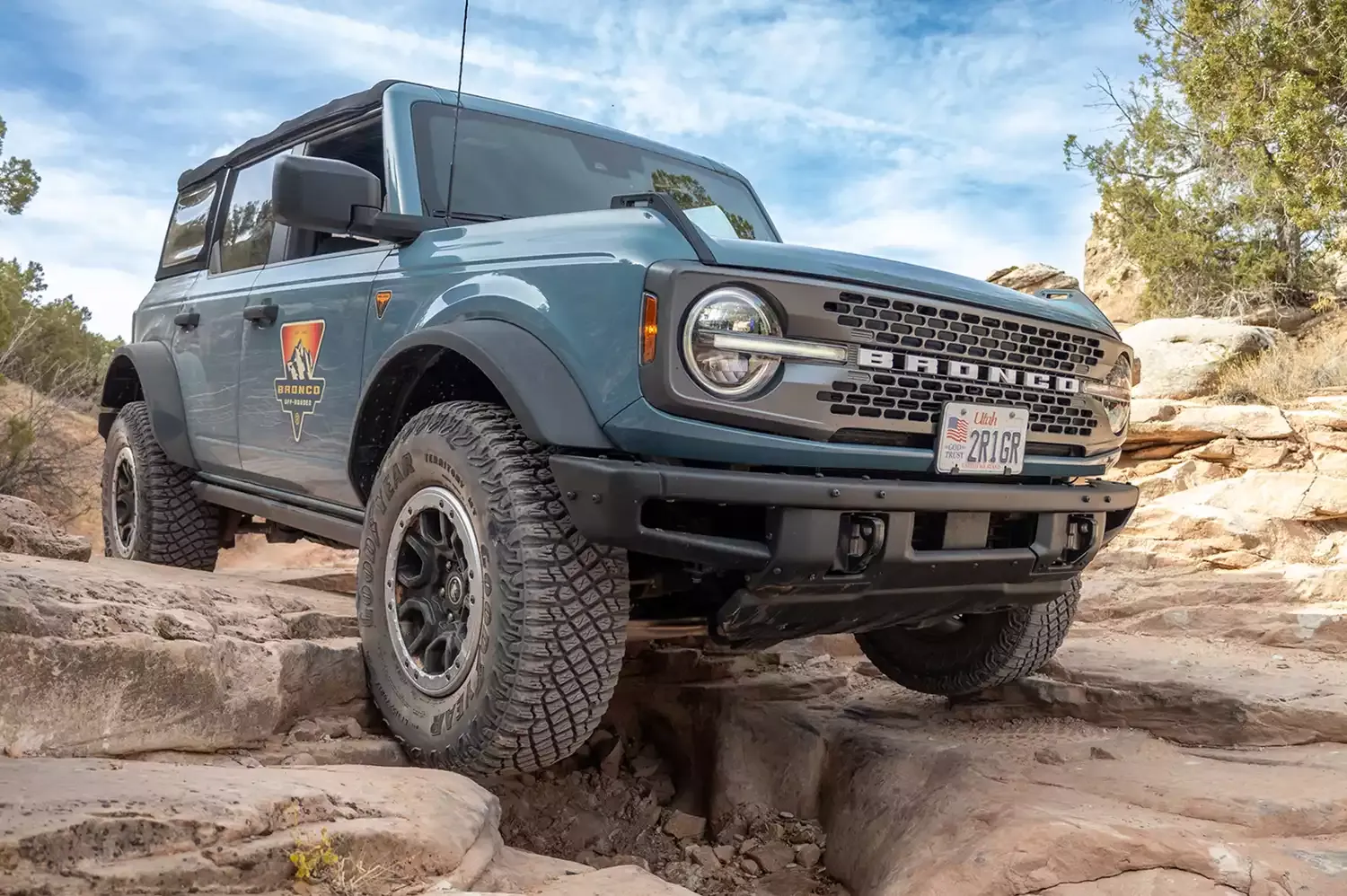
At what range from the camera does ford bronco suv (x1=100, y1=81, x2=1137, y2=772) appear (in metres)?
2.37

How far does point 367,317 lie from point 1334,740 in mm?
3361

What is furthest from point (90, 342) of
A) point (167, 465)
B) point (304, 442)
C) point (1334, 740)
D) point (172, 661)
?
point (1334, 740)

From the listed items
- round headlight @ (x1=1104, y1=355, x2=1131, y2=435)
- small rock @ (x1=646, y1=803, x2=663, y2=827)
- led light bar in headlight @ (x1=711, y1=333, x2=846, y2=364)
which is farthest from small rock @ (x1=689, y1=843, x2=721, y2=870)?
round headlight @ (x1=1104, y1=355, x2=1131, y2=435)

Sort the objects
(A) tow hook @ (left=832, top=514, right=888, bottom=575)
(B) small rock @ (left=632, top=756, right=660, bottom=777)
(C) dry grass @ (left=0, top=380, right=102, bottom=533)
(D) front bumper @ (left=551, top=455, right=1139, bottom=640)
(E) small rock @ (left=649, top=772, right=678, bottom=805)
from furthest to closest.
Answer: (C) dry grass @ (left=0, top=380, right=102, bottom=533)
(B) small rock @ (left=632, top=756, right=660, bottom=777)
(E) small rock @ (left=649, top=772, right=678, bottom=805)
(A) tow hook @ (left=832, top=514, right=888, bottom=575)
(D) front bumper @ (left=551, top=455, right=1139, bottom=640)

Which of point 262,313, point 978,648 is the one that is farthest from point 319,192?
point 978,648

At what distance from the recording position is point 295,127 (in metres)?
4.37

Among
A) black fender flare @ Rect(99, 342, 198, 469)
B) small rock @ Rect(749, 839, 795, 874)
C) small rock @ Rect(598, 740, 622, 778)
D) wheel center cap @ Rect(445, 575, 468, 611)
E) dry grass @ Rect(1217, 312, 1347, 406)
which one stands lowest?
small rock @ Rect(749, 839, 795, 874)

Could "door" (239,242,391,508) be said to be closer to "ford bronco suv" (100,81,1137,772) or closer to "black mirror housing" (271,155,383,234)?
"ford bronco suv" (100,81,1137,772)

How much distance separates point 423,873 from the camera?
208 cm

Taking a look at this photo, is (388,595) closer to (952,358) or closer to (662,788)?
(662,788)

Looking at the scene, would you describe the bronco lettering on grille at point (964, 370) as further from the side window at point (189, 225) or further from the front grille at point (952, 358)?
the side window at point (189, 225)

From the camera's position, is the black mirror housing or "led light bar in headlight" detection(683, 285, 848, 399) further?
the black mirror housing

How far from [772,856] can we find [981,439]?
4.66ft

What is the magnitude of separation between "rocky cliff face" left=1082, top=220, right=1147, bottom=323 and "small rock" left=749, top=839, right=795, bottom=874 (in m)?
16.4
